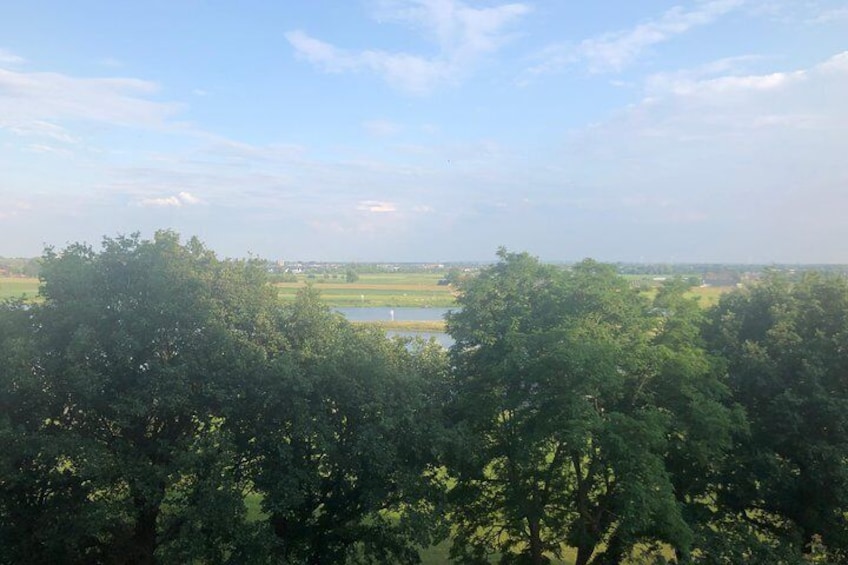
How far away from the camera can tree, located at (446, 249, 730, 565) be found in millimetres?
11750

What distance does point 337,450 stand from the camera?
1288 cm

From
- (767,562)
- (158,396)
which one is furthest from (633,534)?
(158,396)

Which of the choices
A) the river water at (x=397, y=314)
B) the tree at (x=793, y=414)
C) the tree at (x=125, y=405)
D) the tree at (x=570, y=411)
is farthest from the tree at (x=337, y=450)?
the river water at (x=397, y=314)

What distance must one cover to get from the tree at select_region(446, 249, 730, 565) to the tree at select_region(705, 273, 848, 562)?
5.37 ft

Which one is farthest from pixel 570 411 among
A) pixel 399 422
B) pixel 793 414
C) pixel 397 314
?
pixel 397 314

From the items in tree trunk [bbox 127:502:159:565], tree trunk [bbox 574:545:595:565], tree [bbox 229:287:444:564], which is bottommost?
tree trunk [bbox 574:545:595:565]

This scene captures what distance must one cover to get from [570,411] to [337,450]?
520 cm

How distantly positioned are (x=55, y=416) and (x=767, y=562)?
1548 centimetres

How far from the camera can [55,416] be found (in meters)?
12.3

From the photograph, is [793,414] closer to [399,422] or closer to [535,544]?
[535,544]

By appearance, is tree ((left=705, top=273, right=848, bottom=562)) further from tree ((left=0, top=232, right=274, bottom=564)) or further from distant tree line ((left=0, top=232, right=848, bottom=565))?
tree ((left=0, top=232, right=274, bottom=564))

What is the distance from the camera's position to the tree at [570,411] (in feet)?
38.5

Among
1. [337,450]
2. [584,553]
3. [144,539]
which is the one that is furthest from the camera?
[584,553]

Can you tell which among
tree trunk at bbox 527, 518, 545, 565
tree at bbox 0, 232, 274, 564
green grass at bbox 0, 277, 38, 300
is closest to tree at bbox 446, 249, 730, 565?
tree trunk at bbox 527, 518, 545, 565
